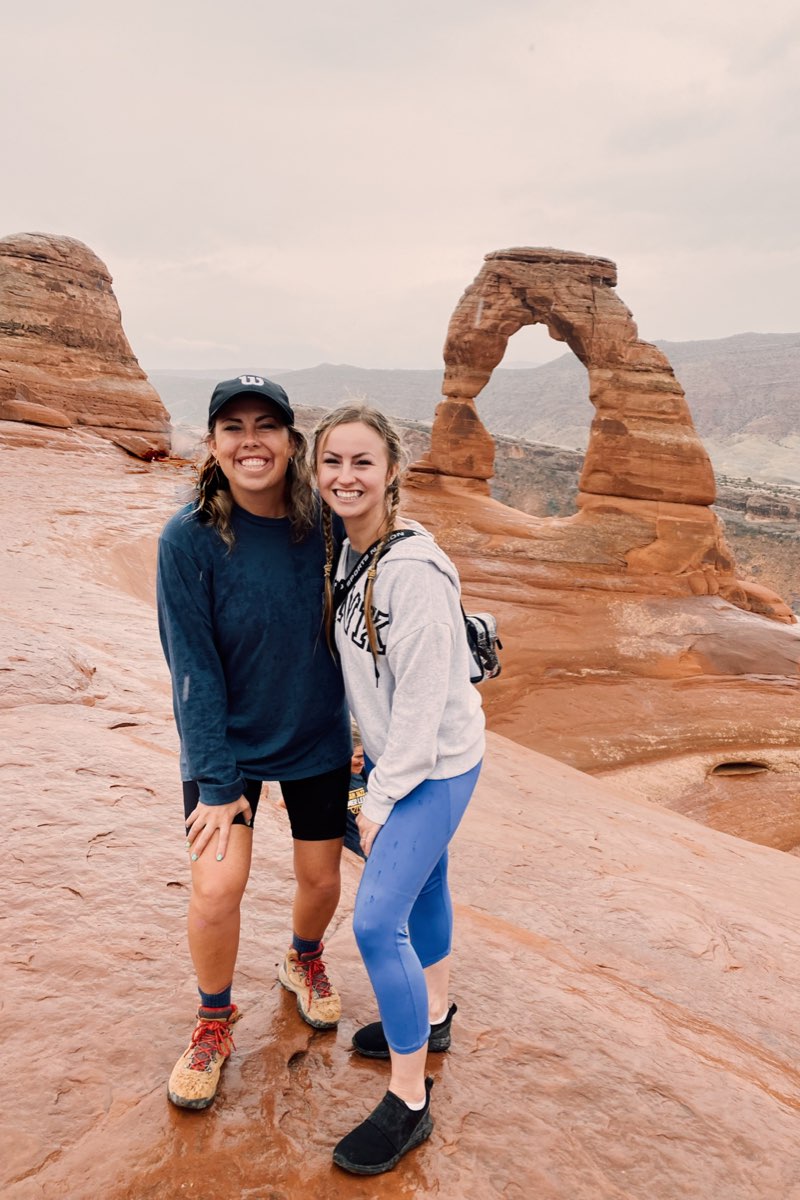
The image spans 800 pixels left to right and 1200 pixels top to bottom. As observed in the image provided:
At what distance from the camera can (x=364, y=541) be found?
1.95 metres

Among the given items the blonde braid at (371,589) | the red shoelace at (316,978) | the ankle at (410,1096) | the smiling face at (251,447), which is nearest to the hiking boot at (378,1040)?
the red shoelace at (316,978)

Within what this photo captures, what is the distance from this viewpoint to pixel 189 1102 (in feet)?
6.14

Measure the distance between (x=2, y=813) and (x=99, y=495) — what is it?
34.2 feet

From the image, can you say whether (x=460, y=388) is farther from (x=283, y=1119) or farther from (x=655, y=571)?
(x=283, y=1119)

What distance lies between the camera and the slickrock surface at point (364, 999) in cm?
183

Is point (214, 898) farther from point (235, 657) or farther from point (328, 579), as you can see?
point (328, 579)

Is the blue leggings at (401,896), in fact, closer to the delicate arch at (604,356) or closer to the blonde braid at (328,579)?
the blonde braid at (328,579)

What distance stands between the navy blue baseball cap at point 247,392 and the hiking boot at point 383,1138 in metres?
1.76

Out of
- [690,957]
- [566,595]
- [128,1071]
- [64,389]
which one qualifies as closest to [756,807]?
[566,595]

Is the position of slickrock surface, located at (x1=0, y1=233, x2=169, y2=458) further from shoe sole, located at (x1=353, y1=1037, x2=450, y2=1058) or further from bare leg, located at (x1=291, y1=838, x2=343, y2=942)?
shoe sole, located at (x1=353, y1=1037, x2=450, y2=1058)

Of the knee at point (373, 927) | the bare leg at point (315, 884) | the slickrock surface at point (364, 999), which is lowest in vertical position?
the slickrock surface at point (364, 999)

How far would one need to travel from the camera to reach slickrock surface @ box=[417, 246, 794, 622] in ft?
53.6

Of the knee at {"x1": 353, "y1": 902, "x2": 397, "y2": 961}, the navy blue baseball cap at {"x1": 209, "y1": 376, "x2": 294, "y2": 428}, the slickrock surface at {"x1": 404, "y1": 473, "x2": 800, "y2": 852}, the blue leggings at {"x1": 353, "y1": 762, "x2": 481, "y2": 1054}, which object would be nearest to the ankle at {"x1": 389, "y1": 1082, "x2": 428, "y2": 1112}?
the blue leggings at {"x1": 353, "y1": 762, "x2": 481, "y2": 1054}

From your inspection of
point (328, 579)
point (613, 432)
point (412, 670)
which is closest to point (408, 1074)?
point (412, 670)
